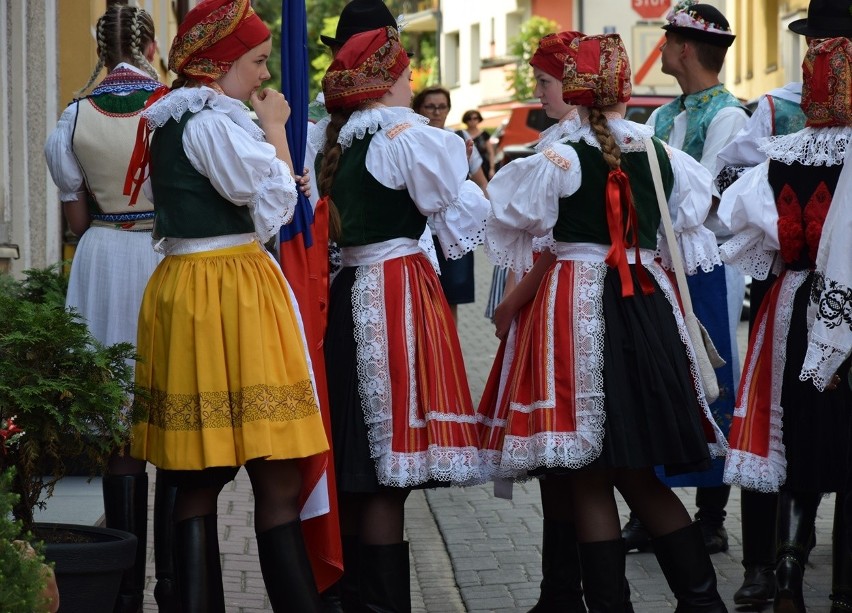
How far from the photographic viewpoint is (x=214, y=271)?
432 cm

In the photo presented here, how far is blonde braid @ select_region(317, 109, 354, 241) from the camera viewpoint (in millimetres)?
4902

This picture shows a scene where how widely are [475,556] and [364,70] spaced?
240 cm

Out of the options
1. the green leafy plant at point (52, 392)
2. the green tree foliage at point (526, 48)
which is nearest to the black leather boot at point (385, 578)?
the green leafy plant at point (52, 392)

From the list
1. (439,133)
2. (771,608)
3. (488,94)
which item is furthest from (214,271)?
(488,94)

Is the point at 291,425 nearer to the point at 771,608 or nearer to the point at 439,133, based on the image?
the point at 439,133

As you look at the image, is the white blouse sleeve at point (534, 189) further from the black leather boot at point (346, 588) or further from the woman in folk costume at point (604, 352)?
the black leather boot at point (346, 588)

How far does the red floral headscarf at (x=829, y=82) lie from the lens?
503 cm

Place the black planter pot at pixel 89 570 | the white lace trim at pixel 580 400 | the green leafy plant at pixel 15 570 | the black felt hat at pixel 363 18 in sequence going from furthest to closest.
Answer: the black felt hat at pixel 363 18, the white lace trim at pixel 580 400, the black planter pot at pixel 89 570, the green leafy plant at pixel 15 570

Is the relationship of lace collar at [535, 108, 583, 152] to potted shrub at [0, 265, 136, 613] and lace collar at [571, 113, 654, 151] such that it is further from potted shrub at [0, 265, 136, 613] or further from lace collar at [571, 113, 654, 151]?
potted shrub at [0, 265, 136, 613]

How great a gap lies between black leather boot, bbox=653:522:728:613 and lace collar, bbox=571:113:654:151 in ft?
4.05

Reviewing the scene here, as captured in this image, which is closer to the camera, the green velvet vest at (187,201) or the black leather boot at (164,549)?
the green velvet vest at (187,201)

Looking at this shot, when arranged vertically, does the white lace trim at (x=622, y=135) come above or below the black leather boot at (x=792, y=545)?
above

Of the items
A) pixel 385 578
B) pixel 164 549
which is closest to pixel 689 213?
pixel 385 578

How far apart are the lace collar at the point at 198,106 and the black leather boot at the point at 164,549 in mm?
1351
